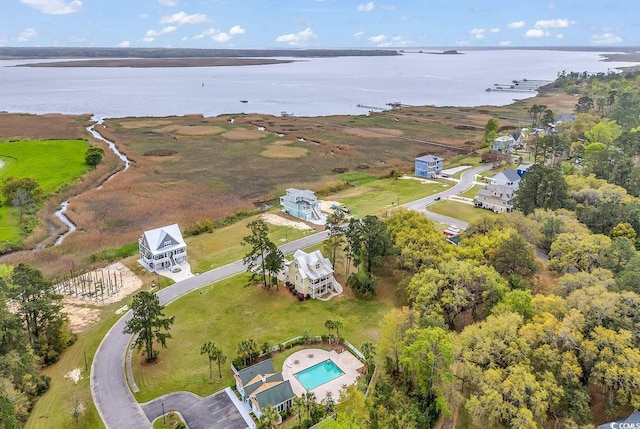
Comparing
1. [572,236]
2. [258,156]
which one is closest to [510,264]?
[572,236]

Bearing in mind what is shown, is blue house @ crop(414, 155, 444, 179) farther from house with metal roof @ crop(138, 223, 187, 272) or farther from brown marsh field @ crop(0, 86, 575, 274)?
house with metal roof @ crop(138, 223, 187, 272)

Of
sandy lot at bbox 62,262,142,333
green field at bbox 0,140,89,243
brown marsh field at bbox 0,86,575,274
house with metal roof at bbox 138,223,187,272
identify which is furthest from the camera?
green field at bbox 0,140,89,243

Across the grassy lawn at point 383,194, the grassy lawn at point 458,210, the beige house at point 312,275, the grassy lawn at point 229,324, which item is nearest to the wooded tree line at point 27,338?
the grassy lawn at point 229,324

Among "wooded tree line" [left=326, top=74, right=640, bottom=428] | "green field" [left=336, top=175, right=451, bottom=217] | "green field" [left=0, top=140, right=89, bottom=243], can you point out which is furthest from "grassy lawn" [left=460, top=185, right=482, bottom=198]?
"green field" [left=0, top=140, right=89, bottom=243]

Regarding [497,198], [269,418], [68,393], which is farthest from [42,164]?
[497,198]

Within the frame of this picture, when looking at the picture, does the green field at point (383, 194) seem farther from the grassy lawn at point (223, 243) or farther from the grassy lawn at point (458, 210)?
the grassy lawn at point (223, 243)

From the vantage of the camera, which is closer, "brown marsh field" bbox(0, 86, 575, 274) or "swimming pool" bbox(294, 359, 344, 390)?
"swimming pool" bbox(294, 359, 344, 390)

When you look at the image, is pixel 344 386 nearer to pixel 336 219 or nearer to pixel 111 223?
pixel 336 219
